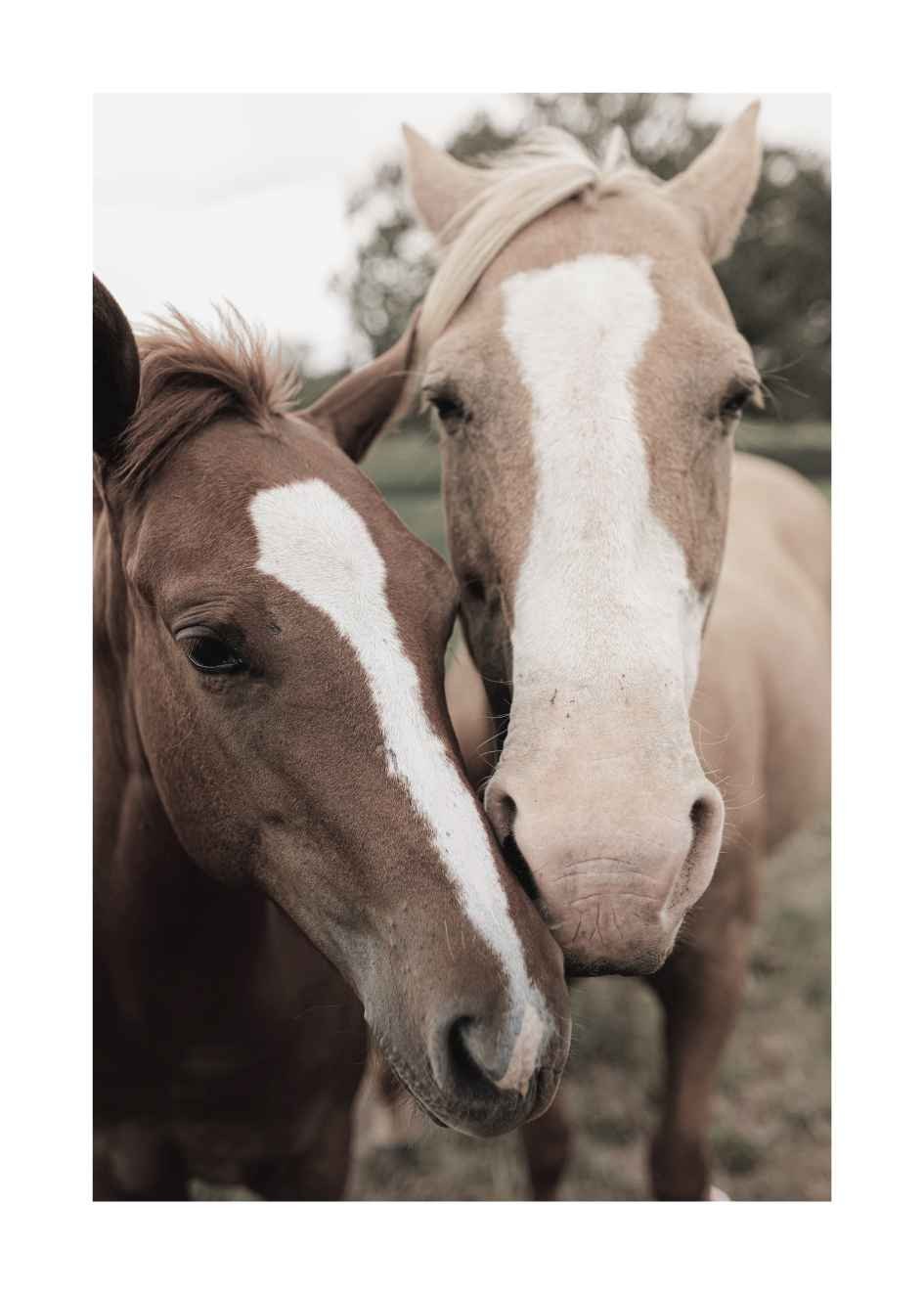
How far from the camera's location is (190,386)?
5.37 ft

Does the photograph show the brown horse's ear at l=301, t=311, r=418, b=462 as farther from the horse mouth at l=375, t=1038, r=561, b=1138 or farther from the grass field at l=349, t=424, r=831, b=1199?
the horse mouth at l=375, t=1038, r=561, b=1138

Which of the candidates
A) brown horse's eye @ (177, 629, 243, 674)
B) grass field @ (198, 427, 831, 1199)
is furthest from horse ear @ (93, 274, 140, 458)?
grass field @ (198, 427, 831, 1199)

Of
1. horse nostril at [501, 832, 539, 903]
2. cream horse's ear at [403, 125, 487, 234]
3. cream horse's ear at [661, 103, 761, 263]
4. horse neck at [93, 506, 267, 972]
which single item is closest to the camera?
horse nostril at [501, 832, 539, 903]

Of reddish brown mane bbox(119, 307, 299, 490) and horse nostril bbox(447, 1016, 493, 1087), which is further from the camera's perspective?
reddish brown mane bbox(119, 307, 299, 490)

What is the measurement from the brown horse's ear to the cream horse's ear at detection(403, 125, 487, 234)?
30 centimetres

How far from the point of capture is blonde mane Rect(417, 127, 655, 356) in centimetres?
191

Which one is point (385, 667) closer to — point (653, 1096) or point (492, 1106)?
point (492, 1106)

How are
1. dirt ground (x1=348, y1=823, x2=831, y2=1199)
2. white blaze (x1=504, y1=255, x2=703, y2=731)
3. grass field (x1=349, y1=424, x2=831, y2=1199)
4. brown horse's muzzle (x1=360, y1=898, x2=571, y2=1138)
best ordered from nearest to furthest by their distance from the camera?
1. brown horse's muzzle (x1=360, y1=898, x2=571, y2=1138)
2. white blaze (x1=504, y1=255, x2=703, y2=731)
3. grass field (x1=349, y1=424, x2=831, y2=1199)
4. dirt ground (x1=348, y1=823, x2=831, y2=1199)

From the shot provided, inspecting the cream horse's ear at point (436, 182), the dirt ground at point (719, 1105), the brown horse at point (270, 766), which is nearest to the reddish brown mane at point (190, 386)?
the brown horse at point (270, 766)

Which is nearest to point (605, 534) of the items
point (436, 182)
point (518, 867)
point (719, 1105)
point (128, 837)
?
point (518, 867)

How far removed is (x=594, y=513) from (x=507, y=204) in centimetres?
71
